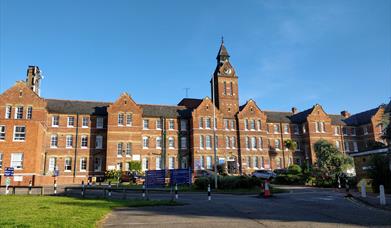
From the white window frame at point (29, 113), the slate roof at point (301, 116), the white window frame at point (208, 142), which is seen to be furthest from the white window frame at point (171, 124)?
the slate roof at point (301, 116)

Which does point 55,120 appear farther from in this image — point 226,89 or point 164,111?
point 226,89

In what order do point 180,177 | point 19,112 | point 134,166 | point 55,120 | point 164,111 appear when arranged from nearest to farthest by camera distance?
point 180,177, point 19,112, point 134,166, point 55,120, point 164,111

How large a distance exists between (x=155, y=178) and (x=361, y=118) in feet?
186

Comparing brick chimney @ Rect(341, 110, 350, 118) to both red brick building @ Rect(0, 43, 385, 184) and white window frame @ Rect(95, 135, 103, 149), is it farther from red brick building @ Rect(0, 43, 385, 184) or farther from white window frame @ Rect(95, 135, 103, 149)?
white window frame @ Rect(95, 135, 103, 149)

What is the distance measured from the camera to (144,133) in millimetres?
51281

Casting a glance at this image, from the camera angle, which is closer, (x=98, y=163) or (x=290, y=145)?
(x=98, y=163)

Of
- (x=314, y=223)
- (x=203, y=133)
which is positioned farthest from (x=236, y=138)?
(x=314, y=223)

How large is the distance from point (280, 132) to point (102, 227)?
54431mm

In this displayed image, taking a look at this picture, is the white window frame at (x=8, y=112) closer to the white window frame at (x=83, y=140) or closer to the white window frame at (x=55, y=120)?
the white window frame at (x=55, y=120)

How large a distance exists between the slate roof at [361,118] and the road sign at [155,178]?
54.0 m

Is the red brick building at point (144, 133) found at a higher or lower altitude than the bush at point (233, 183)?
higher

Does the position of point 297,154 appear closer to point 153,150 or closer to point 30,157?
point 153,150

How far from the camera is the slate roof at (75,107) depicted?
49.3m

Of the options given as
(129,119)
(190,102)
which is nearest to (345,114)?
(190,102)
